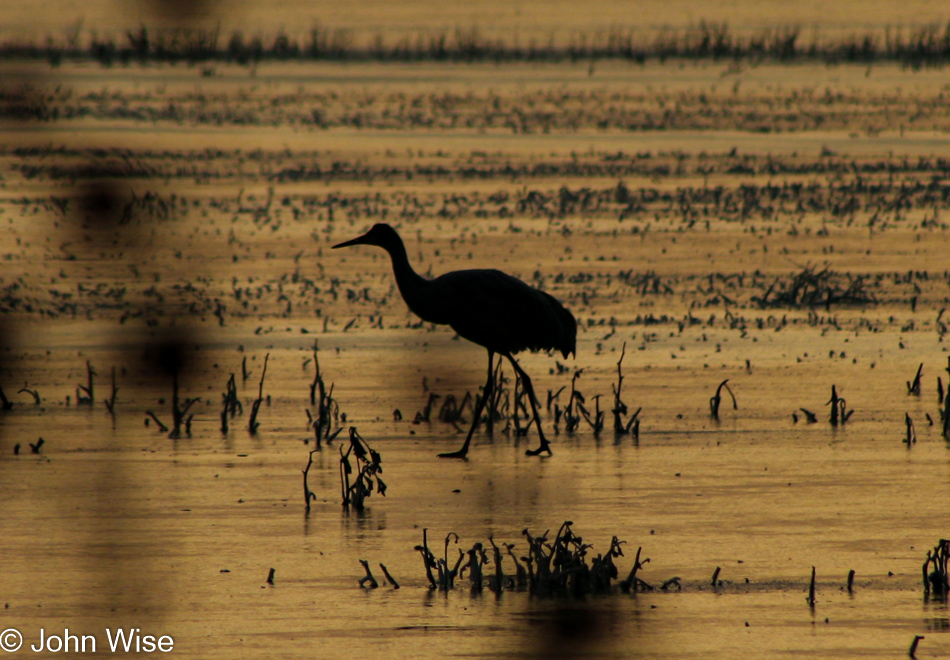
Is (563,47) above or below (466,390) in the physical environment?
above

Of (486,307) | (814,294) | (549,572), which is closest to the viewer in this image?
(549,572)

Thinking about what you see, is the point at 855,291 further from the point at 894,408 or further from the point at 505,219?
the point at 505,219

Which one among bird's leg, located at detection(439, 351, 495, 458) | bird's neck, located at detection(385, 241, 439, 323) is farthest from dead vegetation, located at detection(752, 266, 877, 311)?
bird's neck, located at detection(385, 241, 439, 323)

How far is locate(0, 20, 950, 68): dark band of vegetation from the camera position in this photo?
144ft

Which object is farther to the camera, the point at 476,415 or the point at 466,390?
the point at 466,390

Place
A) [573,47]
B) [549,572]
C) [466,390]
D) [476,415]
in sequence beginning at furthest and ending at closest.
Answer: [573,47] → [466,390] → [476,415] → [549,572]

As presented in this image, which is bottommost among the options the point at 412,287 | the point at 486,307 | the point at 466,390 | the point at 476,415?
the point at 476,415

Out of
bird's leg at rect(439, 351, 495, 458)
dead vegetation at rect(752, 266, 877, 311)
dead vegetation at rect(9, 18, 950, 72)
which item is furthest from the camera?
dead vegetation at rect(9, 18, 950, 72)

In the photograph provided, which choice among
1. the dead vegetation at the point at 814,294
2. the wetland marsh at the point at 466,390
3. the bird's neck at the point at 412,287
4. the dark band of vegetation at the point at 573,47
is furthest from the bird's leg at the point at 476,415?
the dark band of vegetation at the point at 573,47

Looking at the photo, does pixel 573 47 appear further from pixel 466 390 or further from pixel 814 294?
pixel 466 390

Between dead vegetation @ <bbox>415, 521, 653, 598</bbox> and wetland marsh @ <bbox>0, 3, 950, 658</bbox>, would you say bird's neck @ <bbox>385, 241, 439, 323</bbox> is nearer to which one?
wetland marsh @ <bbox>0, 3, 950, 658</bbox>

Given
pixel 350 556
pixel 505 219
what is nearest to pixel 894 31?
pixel 505 219

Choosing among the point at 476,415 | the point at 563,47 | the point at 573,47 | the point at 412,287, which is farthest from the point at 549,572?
the point at 563,47

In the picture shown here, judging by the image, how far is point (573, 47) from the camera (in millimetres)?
46406
